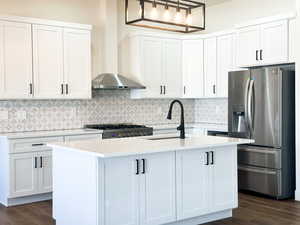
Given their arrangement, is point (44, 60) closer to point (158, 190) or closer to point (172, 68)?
point (172, 68)

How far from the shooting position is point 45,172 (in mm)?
5273

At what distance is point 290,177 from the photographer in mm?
5297

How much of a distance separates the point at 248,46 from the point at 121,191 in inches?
130

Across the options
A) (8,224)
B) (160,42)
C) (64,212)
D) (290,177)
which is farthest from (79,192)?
(160,42)

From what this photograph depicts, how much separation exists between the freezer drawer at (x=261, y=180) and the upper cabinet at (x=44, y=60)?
264 centimetres

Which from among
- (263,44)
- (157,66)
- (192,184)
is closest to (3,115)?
(157,66)

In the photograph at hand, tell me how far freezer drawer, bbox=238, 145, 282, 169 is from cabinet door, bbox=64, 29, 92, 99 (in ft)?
8.18

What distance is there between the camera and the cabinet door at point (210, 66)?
22.1 ft

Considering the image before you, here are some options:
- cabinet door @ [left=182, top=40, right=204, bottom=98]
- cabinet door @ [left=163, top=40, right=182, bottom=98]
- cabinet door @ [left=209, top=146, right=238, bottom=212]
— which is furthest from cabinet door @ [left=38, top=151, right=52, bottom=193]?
cabinet door @ [left=182, top=40, right=204, bottom=98]

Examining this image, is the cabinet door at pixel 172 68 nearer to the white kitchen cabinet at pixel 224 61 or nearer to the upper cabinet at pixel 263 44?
the white kitchen cabinet at pixel 224 61

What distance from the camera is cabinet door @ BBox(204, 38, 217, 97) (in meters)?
6.73

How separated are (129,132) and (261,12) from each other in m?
2.95

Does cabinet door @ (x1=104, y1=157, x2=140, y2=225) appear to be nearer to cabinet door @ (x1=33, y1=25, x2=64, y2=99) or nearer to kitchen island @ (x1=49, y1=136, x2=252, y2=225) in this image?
kitchen island @ (x1=49, y1=136, x2=252, y2=225)

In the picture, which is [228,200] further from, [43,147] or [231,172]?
[43,147]
